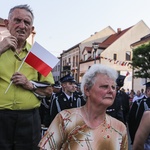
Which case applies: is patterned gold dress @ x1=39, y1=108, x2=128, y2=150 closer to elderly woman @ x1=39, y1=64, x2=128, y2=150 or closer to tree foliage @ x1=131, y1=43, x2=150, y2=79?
elderly woman @ x1=39, y1=64, x2=128, y2=150

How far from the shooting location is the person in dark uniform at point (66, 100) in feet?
21.8

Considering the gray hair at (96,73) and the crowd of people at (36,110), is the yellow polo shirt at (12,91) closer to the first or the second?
the crowd of people at (36,110)

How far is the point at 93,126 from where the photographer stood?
252 centimetres

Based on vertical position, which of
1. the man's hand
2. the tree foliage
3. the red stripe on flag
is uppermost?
the tree foliage

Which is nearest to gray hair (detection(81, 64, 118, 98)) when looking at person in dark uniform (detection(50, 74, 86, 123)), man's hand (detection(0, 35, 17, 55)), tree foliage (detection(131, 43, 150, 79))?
man's hand (detection(0, 35, 17, 55))

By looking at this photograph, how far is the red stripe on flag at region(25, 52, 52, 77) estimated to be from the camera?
265cm

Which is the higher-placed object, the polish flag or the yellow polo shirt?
the polish flag

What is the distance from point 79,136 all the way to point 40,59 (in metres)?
0.76

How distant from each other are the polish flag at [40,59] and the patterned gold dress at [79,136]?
444 mm

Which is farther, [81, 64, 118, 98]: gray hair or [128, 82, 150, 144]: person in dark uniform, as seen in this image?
[128, 82, 150, 144]: person in dark uniform

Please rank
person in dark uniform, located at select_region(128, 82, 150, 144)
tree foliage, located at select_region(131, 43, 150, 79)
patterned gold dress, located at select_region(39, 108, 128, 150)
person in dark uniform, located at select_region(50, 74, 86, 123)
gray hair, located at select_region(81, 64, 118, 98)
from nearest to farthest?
patterned gold dress, located at select_region(39, 108, 128, 150), gray hair, located at select_region(81, 64, 118, 98), person in dark uniform, located at select_region(128, 82, 150, 144), person in dark uniform, located at select_region(50, 74, 86, 123), tree foliage, located at select_region(131, 43, 150, 79)

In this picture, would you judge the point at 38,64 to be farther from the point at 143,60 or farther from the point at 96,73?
the point at 143,60

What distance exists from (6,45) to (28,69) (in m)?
0.33

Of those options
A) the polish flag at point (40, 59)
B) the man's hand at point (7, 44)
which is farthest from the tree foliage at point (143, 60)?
the man's hand at point (7, 44)
